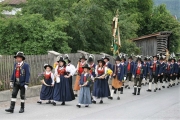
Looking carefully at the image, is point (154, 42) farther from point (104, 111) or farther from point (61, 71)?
point (104, 111)

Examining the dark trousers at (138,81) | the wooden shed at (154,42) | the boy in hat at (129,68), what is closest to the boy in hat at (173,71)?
the boy in hat at (129,68)

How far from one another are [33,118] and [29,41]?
13072 millimetres

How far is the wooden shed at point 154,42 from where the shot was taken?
46.4 meters

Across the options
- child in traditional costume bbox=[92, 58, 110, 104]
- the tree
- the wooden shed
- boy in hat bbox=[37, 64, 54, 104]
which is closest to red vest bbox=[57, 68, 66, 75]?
boy in hat bbox=[37, 64, 54, 104]

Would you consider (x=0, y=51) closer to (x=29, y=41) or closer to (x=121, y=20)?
(x=29, y=41)

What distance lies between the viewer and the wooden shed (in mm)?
46353

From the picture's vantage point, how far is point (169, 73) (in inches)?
1129

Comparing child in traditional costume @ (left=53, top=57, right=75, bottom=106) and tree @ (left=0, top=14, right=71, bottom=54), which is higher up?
tree @ (left=0, top=14, right=71, bottom=54)

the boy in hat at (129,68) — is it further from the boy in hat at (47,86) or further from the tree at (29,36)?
the boy in hat at (47,86)

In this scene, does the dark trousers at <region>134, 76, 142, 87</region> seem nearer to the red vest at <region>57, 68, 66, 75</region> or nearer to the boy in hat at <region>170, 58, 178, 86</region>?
the red vest at <region>57, 68, 66, 75</region>

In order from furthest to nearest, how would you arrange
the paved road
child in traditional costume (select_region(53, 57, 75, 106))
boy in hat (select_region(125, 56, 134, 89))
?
boy in hat (select_region(125, 56, 134, 89)) < child in traditional costume (select_region(53, 57, 75, 106)) < the paved road

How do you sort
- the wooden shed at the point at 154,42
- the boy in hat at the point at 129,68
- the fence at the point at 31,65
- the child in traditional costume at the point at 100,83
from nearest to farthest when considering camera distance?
the child in traditional costume at the point at 100,83 → the fence at the point at 31,65 → the boy in hat at the point at 129,68 → the wooden shed at the point at 154,42

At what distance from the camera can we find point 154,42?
1905 inches

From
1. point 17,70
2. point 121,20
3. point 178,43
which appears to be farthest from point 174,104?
point 178,43
